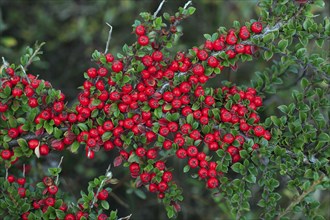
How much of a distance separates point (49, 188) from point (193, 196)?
5.73 feet

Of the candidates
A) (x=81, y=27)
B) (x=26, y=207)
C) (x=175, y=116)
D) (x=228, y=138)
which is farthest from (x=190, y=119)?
(x=81, y=27)

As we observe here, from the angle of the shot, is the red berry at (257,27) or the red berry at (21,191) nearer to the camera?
the red berry at (257,27)

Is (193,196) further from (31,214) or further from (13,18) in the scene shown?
(13,18)

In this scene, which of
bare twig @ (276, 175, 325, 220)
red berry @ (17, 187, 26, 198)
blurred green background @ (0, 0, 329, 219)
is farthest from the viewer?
blurred green background @ (0, 0, 329, 219)

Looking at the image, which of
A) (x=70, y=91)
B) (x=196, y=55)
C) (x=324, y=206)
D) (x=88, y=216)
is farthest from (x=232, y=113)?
(x=70, y=91)

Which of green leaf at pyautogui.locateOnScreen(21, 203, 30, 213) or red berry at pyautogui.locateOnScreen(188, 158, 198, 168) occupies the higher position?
green leaf at pyautogui.locateOnScreen(21, 203, 30, 213)

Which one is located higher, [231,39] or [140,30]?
[140,30]

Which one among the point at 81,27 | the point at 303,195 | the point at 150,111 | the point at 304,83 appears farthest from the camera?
the point at 81,27

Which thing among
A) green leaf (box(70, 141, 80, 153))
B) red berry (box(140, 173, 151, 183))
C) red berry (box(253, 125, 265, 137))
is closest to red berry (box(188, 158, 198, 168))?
red berry (box(140, 173, 151, 183))

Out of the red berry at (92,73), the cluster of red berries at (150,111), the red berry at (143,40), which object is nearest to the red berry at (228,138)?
the cluster of red berries at (150,111)

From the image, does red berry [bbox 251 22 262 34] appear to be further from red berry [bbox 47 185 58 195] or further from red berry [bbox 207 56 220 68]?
red berry [bbox 47 185 58 195]

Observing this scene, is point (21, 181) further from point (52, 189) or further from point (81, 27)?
point (81, 27)

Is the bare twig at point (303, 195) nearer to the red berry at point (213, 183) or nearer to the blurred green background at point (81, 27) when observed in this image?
the red berry at point (213, 183)

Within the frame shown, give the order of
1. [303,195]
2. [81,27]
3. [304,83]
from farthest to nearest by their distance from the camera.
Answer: [81,27] < [304,83] < [303,195]
